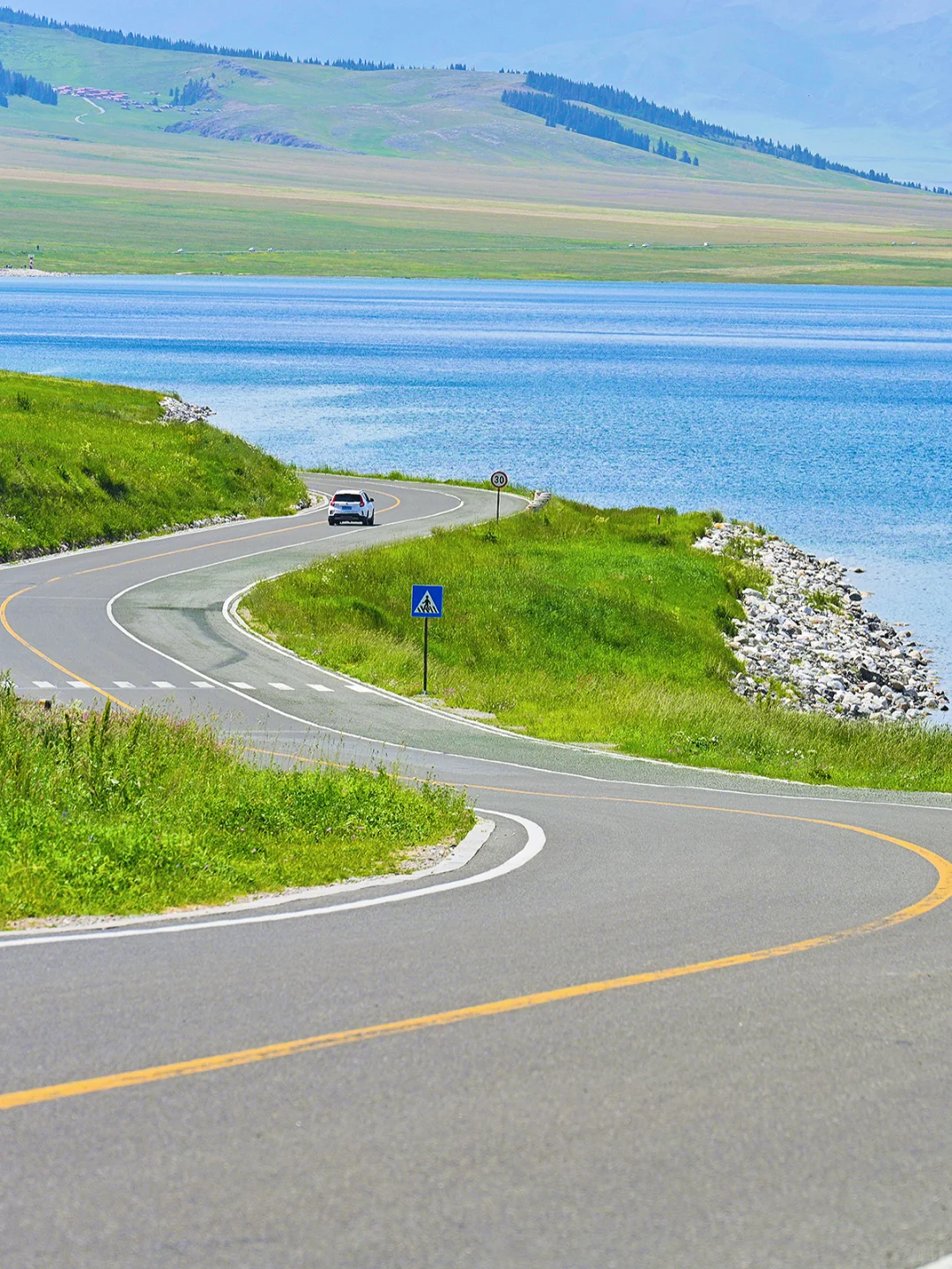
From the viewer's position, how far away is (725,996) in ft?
28.9

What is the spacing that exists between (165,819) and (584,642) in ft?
90.0

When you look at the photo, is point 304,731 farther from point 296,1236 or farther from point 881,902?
point 296,1236

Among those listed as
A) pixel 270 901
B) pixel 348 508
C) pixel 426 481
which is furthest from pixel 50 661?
pixel 426 481

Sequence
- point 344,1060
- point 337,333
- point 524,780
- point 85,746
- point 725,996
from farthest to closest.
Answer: point 337,333
point 524,780
point 85,746
point 725,996
point 344,1060

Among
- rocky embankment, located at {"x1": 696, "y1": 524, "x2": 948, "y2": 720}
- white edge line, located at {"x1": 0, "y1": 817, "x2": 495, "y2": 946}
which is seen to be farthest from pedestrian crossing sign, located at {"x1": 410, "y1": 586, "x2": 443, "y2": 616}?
white edge line, located at {"x1": 0, "y1": 817, "x2": 495, "y2": 946}

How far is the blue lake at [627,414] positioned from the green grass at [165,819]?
35.2 metres

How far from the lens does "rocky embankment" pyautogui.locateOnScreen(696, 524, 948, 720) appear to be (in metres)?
40.8

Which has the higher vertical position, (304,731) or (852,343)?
(852,343)

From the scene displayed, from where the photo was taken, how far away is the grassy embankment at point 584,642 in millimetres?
26719

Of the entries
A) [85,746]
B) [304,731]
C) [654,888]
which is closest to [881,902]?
[654,888]

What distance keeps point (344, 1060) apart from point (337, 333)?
195m

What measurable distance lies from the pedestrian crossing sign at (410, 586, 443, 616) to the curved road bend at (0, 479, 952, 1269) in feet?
52.3

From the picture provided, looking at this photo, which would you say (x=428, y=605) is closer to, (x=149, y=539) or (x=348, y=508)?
(x=348, y=508)

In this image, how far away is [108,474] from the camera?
55812 mm
